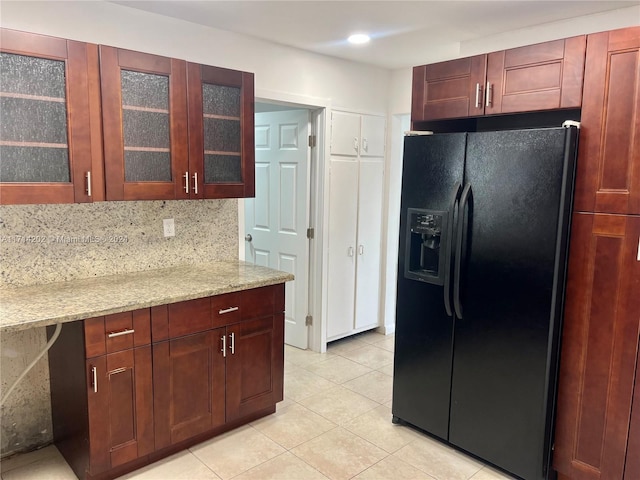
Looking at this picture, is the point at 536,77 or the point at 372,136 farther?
the point at 372,136

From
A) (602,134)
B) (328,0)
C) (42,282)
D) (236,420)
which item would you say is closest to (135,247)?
(42,282)

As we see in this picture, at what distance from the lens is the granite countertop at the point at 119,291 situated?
1.97m

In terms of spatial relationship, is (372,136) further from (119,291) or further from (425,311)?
(119,291)

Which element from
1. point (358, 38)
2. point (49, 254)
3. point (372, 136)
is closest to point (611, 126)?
point (358, 38)

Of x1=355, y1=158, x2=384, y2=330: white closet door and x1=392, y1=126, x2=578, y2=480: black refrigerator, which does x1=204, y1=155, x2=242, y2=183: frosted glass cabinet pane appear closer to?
x1=392, y1=126, x2=578, y2=480: black refrigerator

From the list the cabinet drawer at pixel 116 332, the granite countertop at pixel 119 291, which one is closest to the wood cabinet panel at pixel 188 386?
the cabinet drawer at pixel 116 332

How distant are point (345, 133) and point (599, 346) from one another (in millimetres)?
2449

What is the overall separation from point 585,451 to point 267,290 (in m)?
1.76

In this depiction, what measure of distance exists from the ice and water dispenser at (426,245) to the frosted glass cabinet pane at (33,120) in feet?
5.69

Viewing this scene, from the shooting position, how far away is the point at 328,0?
245 cm

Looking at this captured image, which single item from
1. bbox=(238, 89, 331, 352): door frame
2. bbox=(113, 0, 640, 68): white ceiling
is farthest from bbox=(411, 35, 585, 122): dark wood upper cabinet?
bbox=(238, 89, 331, 352): door frame

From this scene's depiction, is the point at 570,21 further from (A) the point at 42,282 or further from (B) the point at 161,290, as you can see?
(A) the point at 42,282

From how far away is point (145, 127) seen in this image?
2426 mm

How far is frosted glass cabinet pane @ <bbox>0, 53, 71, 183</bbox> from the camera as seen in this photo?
203cm
